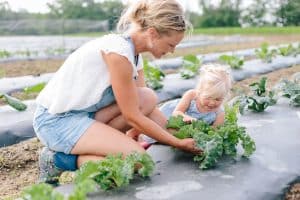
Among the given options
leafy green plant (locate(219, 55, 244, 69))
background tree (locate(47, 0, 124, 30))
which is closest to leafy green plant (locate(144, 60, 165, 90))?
leafy green plant (locate(219, 55, 244, 69))

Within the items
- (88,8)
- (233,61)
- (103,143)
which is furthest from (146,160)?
(88,8)

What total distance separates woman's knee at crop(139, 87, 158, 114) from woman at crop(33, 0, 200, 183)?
0.04 feet

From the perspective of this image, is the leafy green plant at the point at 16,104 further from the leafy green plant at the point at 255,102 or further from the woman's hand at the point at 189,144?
the woman's hand at the point at 189,144

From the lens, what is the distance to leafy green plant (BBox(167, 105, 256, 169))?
2.35 m

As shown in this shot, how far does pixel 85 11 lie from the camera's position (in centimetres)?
2844

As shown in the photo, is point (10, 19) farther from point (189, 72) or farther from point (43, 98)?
point (43, 98)

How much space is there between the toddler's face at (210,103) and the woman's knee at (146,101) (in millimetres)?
335

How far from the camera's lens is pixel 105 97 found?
2514 mm

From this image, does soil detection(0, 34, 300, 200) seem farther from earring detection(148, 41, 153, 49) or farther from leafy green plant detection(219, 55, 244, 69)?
leafy green plant detection(219, 55, 244, 69)

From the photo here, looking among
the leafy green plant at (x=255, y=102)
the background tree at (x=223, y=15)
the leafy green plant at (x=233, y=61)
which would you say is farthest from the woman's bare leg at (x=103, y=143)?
the background tree at (x=223, y=15)

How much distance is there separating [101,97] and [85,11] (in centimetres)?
2656

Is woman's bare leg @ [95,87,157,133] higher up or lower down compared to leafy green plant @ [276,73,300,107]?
higher up

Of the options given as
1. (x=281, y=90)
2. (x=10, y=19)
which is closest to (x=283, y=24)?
(x=10, y=19)

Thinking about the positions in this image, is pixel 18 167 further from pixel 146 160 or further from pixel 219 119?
pixel 146 160
